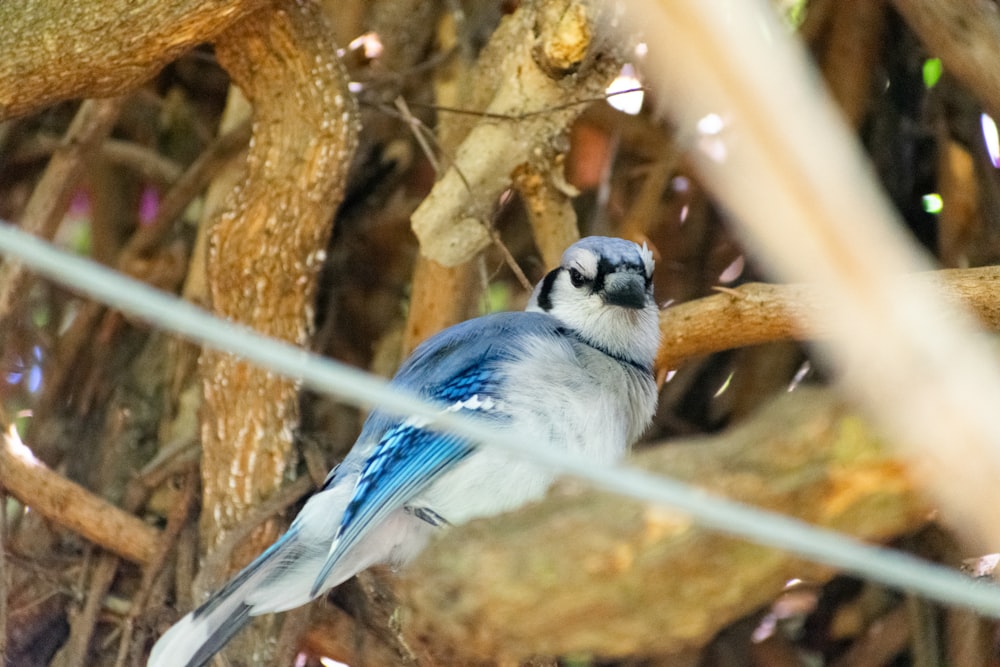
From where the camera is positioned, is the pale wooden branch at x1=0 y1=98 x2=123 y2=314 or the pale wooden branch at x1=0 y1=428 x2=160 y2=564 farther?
the pale wooden branch at x1=0 y1=98 x2=123 y2=314

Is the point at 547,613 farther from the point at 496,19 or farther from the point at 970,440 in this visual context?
the point at 496,19

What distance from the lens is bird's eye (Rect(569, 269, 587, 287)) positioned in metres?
2.13

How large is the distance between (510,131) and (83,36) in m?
0.71

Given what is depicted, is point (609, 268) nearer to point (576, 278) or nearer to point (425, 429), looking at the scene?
point (576, 278)

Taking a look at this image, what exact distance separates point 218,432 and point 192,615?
41 centimetres

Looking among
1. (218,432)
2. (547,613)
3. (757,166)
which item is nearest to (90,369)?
(218,432)

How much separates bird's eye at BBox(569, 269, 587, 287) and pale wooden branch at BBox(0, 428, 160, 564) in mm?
900

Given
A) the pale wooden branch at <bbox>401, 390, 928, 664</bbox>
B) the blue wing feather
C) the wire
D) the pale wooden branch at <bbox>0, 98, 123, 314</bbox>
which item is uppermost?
the wire

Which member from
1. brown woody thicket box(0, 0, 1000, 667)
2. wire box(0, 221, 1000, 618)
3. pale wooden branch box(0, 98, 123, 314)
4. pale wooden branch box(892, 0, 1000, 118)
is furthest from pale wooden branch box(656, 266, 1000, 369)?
pale wooden branch box(0, 98, 123, 314)

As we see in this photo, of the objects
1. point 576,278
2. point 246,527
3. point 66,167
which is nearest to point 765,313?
point 576,278

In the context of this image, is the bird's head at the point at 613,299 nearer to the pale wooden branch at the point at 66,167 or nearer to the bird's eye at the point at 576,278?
the bird's eye at the point at 576,278

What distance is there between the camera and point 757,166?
2.37ft

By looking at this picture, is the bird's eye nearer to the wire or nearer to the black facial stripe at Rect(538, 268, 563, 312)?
the black facial stripe at Rect(538, 268, 563, 312)

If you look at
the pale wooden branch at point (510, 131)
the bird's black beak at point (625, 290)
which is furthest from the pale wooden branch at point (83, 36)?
the bird's black beak at point (625, 290)
